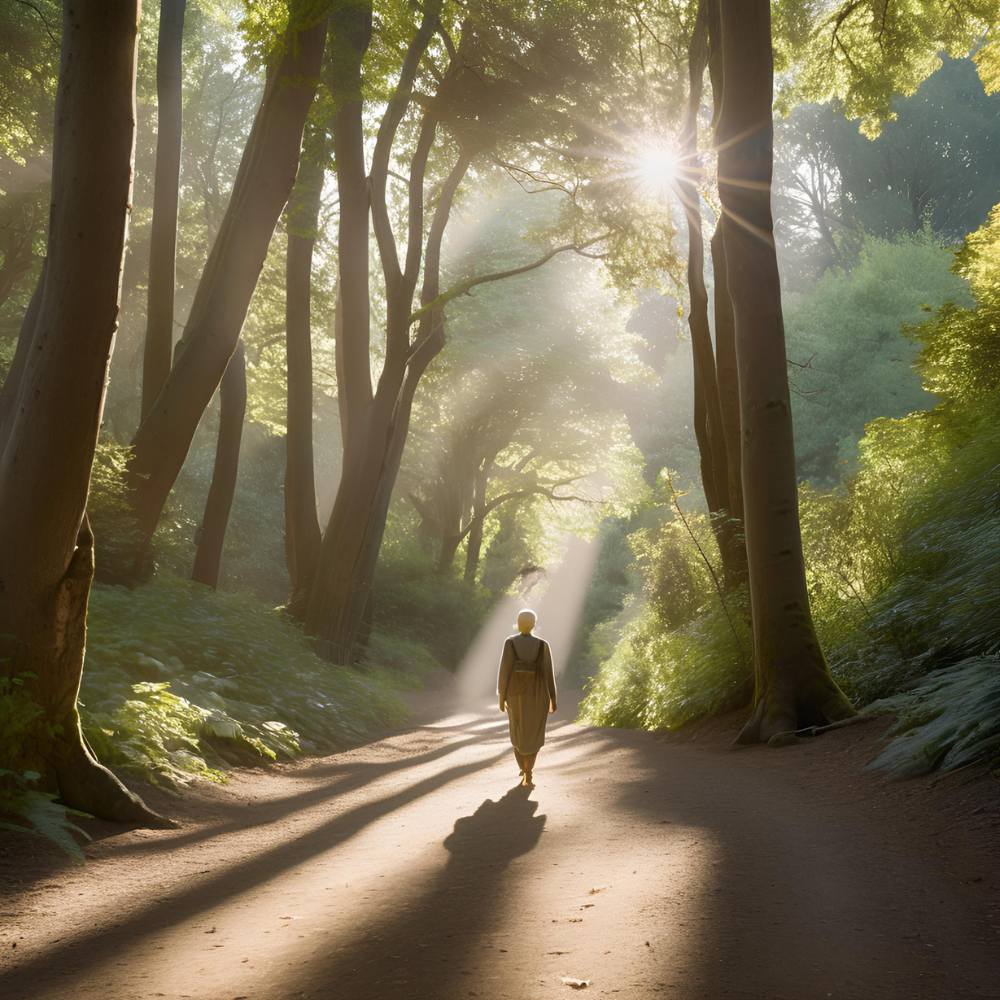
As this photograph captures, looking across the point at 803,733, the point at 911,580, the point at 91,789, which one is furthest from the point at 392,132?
the point at 91,789

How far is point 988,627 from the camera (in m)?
6.52

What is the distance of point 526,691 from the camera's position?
7.50 metres

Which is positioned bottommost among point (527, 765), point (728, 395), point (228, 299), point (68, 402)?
point (527, 765)

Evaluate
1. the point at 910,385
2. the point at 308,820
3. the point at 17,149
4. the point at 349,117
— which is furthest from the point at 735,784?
the point at 910,385

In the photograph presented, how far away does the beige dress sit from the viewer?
24.3 feet

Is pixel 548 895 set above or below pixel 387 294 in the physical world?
below

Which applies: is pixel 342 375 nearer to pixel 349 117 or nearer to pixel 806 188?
pixel 349 117

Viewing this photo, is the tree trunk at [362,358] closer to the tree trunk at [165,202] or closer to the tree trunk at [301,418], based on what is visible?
the tree trunk at [301,418]

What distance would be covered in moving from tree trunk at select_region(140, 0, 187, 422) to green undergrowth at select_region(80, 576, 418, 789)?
346cm

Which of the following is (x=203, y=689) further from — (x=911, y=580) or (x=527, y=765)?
(x=911, y=580)

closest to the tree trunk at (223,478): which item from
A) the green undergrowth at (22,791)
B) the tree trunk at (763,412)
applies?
the tree trunk at (763,412)

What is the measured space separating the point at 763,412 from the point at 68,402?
20.3 feet

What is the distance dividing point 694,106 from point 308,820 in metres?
11.9

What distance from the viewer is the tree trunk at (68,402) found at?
4984 millimetres
